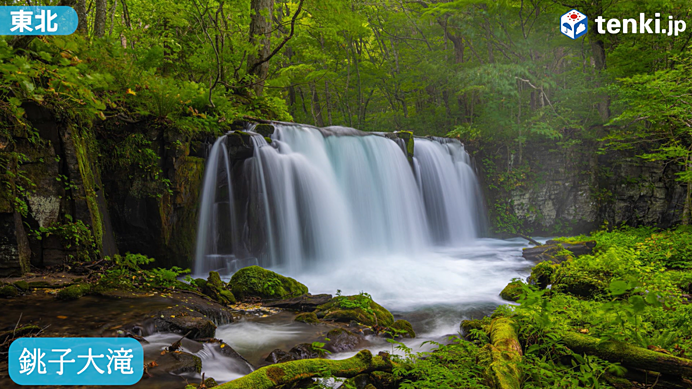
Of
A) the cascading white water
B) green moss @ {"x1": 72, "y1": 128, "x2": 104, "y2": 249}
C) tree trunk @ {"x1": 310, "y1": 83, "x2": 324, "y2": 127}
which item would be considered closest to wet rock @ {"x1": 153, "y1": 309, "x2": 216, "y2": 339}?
green moss @ {"x1": 72, "y1": 128, "x2": 104, "y2": 249}

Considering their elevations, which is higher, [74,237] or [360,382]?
[74,237]

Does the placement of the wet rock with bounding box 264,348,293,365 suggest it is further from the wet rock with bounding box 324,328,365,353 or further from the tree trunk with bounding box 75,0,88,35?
the tree trunk with bounding box 75,0,88,35

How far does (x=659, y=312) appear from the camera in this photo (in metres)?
3.65

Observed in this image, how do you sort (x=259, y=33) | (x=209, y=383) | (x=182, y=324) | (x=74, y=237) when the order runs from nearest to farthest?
(x=209, y=383), (x=182, y=324), (x=74, y=237), (x=259, y=33)

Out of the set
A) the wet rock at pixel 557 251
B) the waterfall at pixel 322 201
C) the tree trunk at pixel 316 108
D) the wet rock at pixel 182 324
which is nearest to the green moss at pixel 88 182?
the waterfall at pixel 322 201

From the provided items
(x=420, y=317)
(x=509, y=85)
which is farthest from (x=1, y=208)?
(x=509, y=85)

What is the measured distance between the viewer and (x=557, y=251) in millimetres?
9023

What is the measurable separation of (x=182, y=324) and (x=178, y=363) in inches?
36.3

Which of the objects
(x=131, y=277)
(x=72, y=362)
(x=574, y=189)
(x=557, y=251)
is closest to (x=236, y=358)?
(x=72, y=362)

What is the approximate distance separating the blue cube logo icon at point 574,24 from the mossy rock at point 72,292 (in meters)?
17.4

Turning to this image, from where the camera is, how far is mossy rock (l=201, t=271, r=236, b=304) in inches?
231

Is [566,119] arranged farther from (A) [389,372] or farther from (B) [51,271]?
(B) [51,271]

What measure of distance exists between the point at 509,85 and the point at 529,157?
3.38 m

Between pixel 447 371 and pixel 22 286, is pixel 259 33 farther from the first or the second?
pixel 447 371
